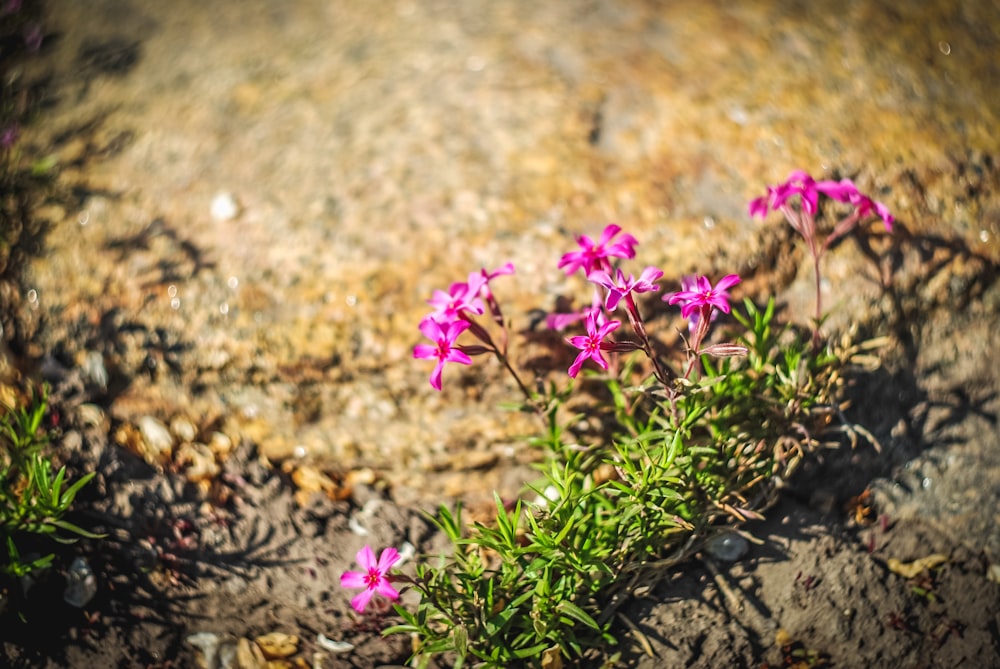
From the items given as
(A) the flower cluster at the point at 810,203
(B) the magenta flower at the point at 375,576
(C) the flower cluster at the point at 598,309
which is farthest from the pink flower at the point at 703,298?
(B) the magenta flower at the point at 375,576

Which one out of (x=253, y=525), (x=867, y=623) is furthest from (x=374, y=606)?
(x=867, y=623)

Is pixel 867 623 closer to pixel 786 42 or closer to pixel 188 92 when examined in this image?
pixel 786 42

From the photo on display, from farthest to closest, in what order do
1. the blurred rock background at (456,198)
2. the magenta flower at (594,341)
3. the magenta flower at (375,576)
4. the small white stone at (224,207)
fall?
1. the small white stone at (224,207)
2. the blurred rock background at (456,198)
3. the magenta flower at (375,576)
4. the magenta flower at (594,341)

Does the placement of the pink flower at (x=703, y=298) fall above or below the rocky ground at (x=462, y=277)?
above

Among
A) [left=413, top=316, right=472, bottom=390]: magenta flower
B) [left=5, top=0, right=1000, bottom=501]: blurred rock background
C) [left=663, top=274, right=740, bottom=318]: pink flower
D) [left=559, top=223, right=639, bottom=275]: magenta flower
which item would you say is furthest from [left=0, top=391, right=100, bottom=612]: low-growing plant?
[left=663, top=274, right=740, bottom=318]: pink flower

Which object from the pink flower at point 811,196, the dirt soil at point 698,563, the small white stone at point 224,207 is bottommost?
the dirt soil at point 698,563

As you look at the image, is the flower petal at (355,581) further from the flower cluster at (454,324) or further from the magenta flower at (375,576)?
the flower cluster at (454,324)

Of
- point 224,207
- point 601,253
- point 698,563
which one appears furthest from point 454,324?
point 224,207
